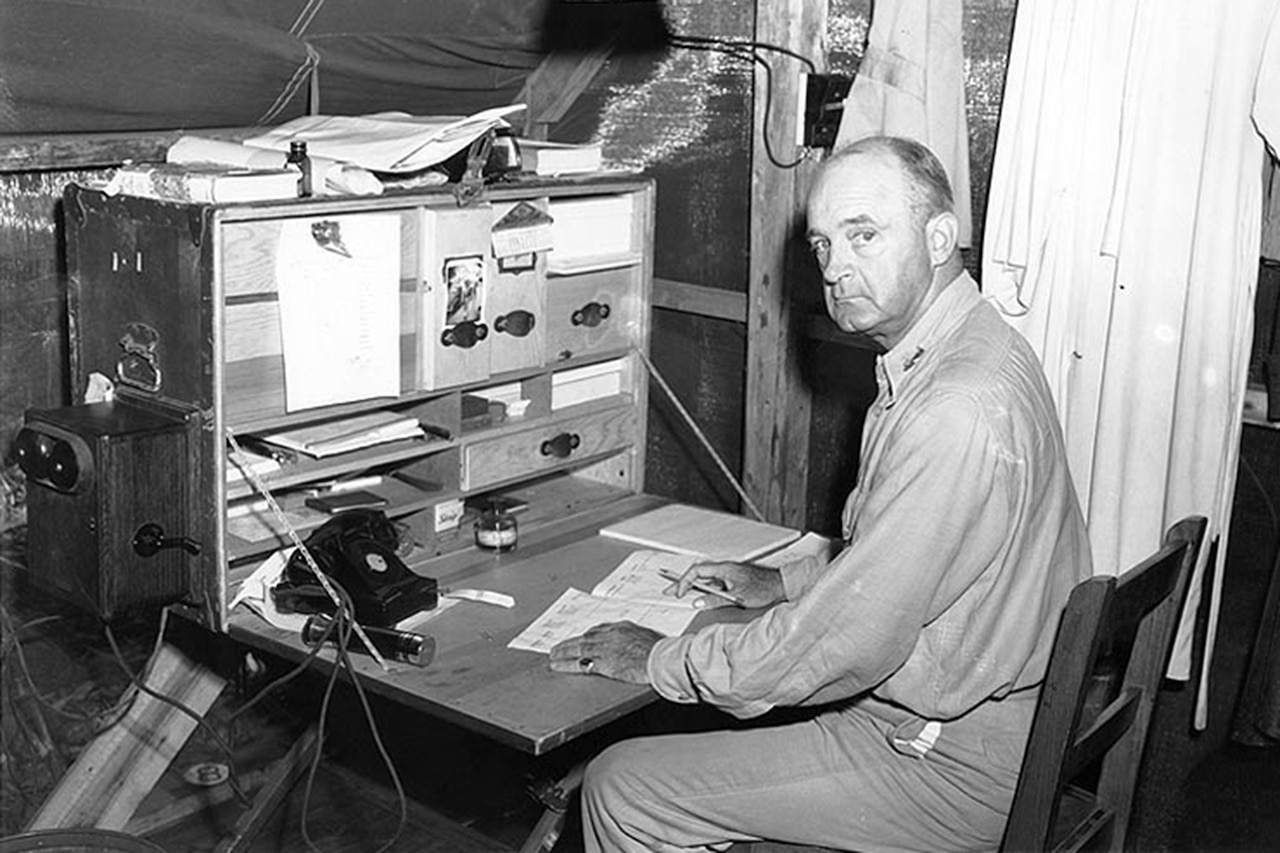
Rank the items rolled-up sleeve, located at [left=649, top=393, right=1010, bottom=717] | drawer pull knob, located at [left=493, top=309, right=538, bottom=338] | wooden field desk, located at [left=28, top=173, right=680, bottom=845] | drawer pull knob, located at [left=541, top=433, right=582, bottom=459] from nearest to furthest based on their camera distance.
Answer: rolled-up sleeve, located at [left=649, top=393, right=1010, bottom=717], wooden field desk, located at [left=28, top=173, right=680, bottom=845], drawer pull knob, located at [left=493, top=309, right=538, bottom=338], drawer pull knob, located at [left=541, top=433, right=582, bottom=459]

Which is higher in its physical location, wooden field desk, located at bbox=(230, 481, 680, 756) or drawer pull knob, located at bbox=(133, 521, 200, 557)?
drawer pull knob, located at bbox=(133, 521, 200, 557)

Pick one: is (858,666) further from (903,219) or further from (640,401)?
(640,401)

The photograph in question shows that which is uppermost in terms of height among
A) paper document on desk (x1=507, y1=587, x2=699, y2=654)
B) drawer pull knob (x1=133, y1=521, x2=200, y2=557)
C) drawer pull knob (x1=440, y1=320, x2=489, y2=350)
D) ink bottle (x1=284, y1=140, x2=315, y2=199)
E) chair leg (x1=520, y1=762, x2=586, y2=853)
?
ink bottle (x1=284, y1=140, x2=315, y2=199)

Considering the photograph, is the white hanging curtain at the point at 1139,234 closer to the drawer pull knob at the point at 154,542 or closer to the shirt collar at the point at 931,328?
the shirt collar at the point at 931,328

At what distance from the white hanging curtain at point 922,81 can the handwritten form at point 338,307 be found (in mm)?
1011

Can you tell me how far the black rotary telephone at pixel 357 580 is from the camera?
2.55m

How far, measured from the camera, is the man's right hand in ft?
9.02

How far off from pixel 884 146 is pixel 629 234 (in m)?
1.01

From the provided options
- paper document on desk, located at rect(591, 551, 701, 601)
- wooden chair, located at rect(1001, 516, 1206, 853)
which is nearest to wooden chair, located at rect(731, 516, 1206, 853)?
wooden chair, located at rect(1001, 516, 1206, 853)

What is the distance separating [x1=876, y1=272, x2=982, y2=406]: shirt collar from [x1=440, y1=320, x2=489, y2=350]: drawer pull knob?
33.4 inches

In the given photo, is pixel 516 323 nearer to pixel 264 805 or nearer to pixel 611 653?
pixel 611 653

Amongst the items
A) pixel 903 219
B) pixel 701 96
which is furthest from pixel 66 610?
pixel 903 219

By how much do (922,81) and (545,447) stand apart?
1.04 meters

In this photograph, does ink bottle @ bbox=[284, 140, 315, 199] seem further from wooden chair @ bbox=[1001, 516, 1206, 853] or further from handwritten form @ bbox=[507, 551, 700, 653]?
wooden chair @ bbox=[1001, 516, 1206, 853]
